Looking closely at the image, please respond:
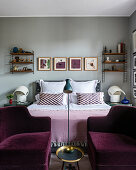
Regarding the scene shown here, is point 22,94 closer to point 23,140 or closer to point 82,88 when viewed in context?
point 82,88

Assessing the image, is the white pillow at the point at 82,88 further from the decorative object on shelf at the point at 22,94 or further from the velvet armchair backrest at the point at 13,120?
the velvet armchair backrest at the point at 13,120

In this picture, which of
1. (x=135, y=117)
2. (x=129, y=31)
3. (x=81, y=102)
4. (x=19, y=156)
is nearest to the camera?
(x=19, y=156)

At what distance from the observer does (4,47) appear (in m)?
3.64

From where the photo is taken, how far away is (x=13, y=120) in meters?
1.81

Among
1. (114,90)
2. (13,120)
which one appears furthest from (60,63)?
(13,120)

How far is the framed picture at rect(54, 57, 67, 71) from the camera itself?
11.9 feet

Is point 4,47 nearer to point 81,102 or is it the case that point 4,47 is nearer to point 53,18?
point 53,18

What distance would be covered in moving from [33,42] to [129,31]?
2569mm

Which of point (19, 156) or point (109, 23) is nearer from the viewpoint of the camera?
point (19, 156)

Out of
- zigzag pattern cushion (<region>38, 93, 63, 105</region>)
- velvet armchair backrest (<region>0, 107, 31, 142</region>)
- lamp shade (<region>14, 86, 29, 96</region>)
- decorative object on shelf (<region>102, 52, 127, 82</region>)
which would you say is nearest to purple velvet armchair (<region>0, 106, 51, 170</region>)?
velvet armchair backrest (<region>0, 107, 31, 142</region>)

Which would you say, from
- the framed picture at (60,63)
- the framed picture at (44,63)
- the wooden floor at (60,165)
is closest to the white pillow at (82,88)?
the framed picture at (60,63)

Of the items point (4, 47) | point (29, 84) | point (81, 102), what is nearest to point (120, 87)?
point (81, 102)

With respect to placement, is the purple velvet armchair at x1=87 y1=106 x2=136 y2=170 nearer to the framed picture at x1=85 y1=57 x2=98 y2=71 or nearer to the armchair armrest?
the armchair armrest

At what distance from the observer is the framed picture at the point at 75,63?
3.62 meters
